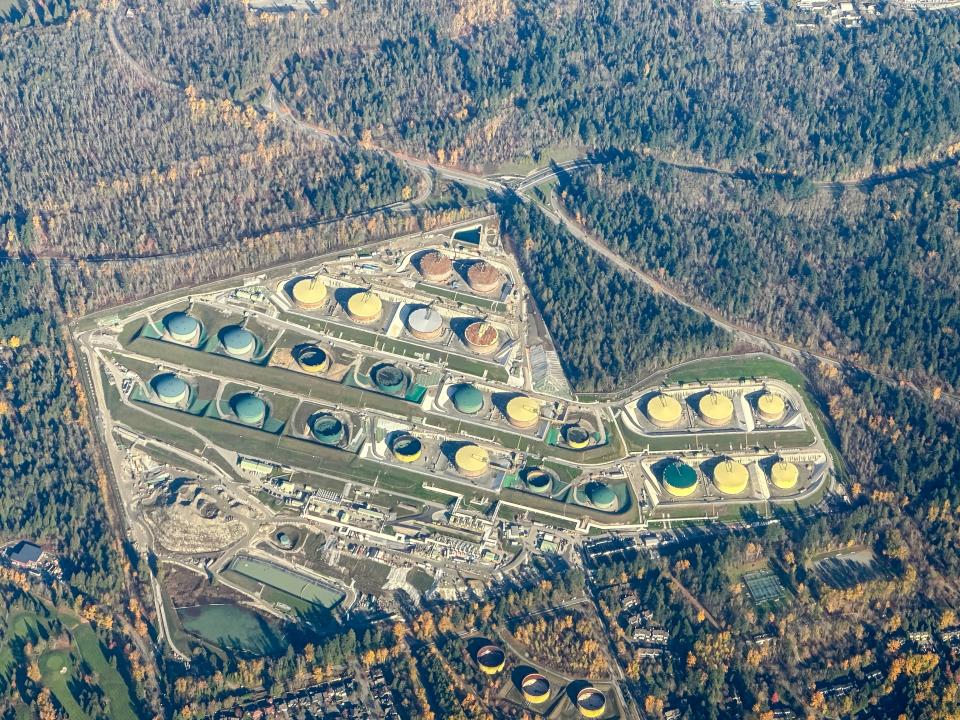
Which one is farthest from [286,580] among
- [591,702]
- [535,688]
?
[591,702]

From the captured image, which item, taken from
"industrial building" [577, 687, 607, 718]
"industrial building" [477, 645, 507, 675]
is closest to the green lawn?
"industrial building" [477, 645, 507, 675]

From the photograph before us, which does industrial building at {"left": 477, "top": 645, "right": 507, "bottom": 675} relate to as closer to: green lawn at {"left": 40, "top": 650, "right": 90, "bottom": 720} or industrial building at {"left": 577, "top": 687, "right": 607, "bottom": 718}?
industrial building at {"left": 577, "top": 687, "right": 607, "bottom": 718}

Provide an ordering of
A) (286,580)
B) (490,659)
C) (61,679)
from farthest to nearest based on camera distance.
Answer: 1. (286,580)
2. (490,659)
3. (61,679)

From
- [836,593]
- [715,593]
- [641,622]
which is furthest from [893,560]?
[641,622]

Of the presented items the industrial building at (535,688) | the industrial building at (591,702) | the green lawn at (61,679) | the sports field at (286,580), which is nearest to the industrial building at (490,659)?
the industrial building at (535,688)

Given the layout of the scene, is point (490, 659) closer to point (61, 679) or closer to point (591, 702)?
point (591, 702)
